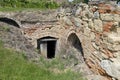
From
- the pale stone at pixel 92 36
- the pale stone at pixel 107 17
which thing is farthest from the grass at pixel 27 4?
the pale stone at pixel 107 17

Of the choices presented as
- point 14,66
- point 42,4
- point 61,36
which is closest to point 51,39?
point 61,36

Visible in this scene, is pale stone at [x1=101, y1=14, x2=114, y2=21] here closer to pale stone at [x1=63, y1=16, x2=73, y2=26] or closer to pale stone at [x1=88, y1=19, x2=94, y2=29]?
pale stone at [x1=88, y1=19, x2=94, y2=29]

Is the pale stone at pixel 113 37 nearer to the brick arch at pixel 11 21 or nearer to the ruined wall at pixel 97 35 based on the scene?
the ruined wall at pixel 97 35

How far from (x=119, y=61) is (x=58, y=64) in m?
1.82

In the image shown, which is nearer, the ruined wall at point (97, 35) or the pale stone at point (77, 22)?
the ruined wall at point (97, 35)

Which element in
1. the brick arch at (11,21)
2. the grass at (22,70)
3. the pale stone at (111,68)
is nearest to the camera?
the grass at (22,70)

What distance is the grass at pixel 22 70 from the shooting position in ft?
14.0

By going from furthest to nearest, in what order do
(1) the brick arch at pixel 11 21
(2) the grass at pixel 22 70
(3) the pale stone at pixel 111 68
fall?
1. (1) the brick arch at pixel 11 21
2. (3) the pale stone at pixel 111 68
3. (2) the grass at pixel 22 70

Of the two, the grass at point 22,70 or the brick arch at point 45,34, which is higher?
the grass at point 22,70

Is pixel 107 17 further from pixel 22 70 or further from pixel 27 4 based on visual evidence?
pixel 27 4

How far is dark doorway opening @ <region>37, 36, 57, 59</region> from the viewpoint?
1149cm

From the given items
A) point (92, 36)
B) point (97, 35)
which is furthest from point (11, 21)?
point (97, 35)

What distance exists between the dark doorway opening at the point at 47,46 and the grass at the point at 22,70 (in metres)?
6.26

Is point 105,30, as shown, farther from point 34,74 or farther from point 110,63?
point 34,74
